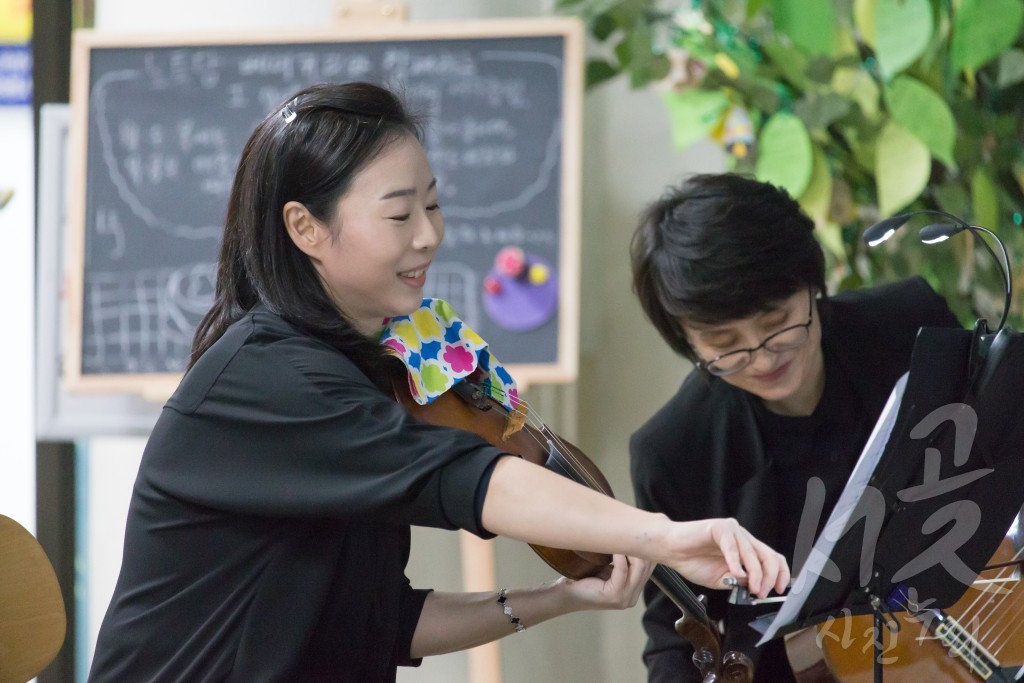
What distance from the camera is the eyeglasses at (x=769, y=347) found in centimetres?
157

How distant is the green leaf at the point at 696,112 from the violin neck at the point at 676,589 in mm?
1084

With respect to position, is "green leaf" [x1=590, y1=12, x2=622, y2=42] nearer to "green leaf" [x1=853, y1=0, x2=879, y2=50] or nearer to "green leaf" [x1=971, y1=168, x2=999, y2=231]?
"green leaf" [x1=853, y1=0, x2=879, y2=50]

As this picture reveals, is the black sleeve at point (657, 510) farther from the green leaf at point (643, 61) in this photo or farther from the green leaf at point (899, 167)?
the green leaf at point (643, 61)

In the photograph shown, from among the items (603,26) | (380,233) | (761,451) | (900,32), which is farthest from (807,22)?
(380,233)

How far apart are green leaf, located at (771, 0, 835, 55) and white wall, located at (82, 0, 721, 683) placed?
0.51m

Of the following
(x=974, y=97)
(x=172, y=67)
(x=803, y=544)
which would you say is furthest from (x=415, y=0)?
(x=803, y=544)

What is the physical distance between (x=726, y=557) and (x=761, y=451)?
757 mm

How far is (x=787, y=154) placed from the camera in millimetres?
2113

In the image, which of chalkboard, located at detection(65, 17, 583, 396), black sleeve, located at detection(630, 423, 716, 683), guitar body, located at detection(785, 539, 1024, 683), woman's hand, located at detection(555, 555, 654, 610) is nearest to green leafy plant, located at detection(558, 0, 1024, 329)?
chalkboard, located at detection(65, 17, 583, 396)

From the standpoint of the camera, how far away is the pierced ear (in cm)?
121

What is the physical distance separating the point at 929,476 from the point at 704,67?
135cm

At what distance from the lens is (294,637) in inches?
45.5

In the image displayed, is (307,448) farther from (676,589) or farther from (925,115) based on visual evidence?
(925,115)

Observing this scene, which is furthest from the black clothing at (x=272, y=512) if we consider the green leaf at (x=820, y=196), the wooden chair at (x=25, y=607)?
the green leaf at (x=820, y=196)
